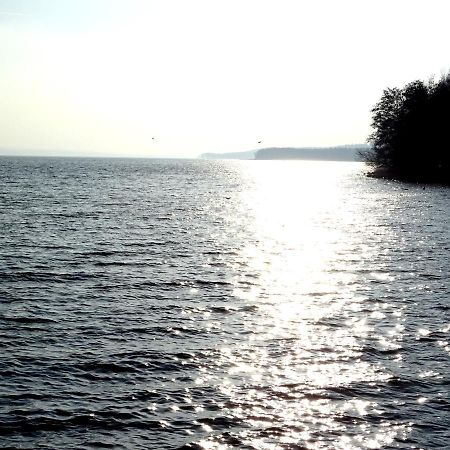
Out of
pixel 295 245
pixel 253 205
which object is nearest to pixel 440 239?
pixel 295 245

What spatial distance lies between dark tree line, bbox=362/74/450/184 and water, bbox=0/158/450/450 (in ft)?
262

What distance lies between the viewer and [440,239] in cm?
4922

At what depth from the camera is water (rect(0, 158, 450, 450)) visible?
595 inches

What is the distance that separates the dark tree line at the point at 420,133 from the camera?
118750 millimetres

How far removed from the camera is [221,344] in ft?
70.2

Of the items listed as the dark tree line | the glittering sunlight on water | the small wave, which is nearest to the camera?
the glittering sunlight on water

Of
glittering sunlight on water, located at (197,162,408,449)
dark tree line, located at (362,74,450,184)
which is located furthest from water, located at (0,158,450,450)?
dark tree line, located at (362,74,450,184)

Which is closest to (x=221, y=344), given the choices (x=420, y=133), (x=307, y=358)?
(x=307, y=358)

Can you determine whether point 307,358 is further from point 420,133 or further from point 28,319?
point 420,133

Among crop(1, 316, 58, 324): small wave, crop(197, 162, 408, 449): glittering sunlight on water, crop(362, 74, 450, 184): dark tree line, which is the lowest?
crop(197, 162, 408, 449): glittering sunlight on water

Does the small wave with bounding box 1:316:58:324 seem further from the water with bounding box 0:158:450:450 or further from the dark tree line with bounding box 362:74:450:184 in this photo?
the dark tree line with bounding box 362:74:450:184

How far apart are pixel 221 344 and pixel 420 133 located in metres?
112

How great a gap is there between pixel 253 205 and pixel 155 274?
189 ft

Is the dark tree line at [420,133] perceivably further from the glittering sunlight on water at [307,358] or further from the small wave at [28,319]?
the small wave at [28,319]
